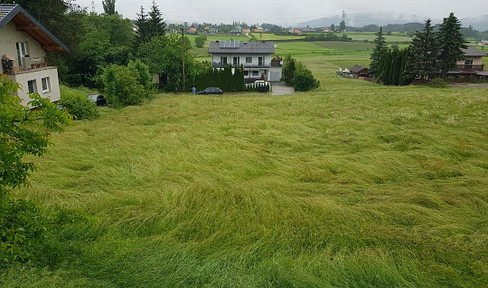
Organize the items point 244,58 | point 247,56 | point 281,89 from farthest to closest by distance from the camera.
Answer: point 244,58 < point 247,56 < point 281,89

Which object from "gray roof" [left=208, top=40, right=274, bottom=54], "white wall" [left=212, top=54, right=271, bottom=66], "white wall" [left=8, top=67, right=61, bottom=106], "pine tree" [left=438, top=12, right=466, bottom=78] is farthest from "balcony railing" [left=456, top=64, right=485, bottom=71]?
"white wall" [left=8, top=67, right=61, bottom=106]

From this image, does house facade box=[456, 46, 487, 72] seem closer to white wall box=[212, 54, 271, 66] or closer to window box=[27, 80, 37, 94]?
white wall box=[212, 54, 271, 66]

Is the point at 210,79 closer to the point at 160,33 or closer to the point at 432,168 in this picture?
the point at 160,33

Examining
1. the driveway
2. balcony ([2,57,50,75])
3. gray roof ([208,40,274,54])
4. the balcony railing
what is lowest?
the driveway

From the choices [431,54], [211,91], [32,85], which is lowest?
[211,91]

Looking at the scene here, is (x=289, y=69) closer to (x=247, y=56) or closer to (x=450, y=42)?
(x=247, y=56)

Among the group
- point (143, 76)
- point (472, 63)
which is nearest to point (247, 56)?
point (143, 76)
